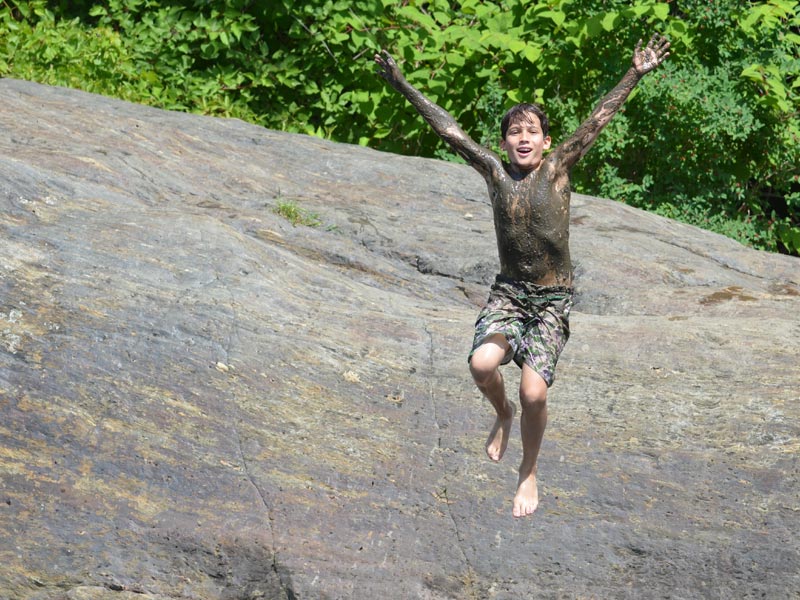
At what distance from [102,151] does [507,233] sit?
4.31 meters

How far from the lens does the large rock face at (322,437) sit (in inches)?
241

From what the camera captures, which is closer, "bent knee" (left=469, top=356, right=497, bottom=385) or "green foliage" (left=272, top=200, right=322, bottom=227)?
"bent knee" (left=469, top=356, right=497, bottom=385)

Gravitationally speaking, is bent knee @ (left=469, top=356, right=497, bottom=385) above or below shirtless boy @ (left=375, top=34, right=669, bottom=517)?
below

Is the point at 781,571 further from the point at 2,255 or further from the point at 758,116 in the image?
the point at 758,116

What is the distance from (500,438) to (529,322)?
68 centimetres

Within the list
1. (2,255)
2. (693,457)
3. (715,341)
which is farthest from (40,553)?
(715,341)

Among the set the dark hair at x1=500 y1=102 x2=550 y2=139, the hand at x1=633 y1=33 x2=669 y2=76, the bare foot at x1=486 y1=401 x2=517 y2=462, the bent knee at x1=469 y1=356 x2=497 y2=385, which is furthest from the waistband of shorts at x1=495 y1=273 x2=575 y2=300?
the hand at x1=633 y1=33 x2=669 y2=76

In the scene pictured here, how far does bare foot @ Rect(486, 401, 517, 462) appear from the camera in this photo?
6.00 metres

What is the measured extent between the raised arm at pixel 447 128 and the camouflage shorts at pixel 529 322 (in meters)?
0.56

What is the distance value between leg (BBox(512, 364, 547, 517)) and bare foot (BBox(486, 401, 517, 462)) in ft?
0.79

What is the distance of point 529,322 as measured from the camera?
18.7 ft

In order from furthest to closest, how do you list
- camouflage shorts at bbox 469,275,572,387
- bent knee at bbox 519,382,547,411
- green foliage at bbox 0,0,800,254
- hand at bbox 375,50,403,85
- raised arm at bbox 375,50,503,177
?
green foliage at bbox 0,0,800,254 < hand at bbox 375,50,403,85 < raised arm at bbox 375,50,503,177 < camouflage shorts at bbox 469,275,572,387 < bent knee at bbox 519,382,547,411

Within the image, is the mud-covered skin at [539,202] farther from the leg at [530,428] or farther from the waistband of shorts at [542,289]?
the leg at [530,428]

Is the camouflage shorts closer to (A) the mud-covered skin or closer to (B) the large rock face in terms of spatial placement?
(A) the mud-covered skin
